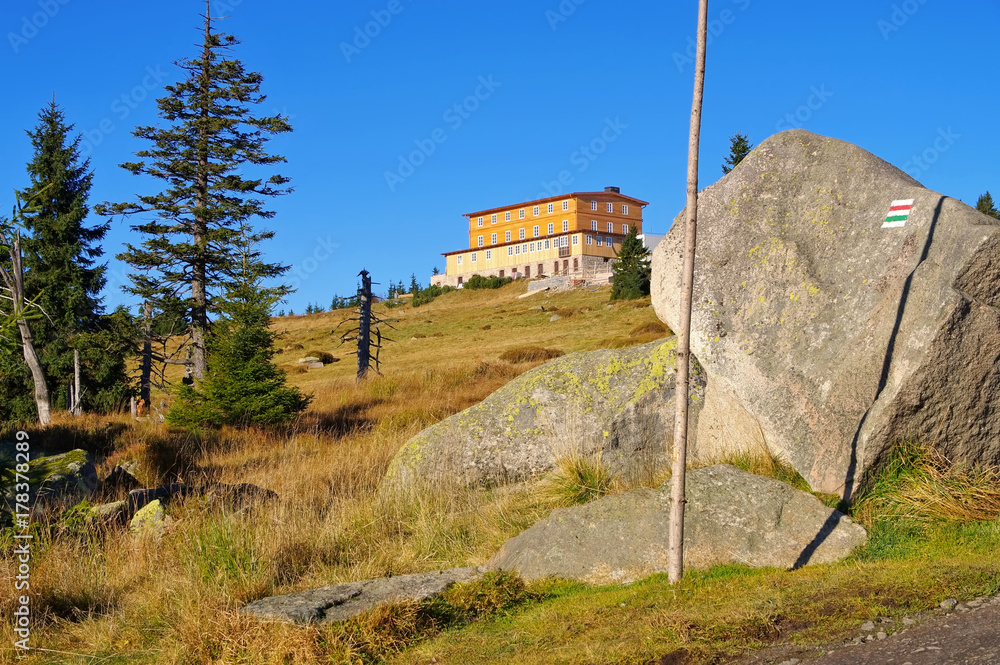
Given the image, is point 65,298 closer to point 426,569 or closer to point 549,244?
point 426,569

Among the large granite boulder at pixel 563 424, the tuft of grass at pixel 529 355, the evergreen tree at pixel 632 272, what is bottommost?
the large granite boulder at pixel 563 424

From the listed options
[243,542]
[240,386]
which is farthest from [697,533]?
[240,386]

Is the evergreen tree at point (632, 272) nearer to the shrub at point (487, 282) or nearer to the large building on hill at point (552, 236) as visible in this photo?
the large building on hill at point (552, 236)

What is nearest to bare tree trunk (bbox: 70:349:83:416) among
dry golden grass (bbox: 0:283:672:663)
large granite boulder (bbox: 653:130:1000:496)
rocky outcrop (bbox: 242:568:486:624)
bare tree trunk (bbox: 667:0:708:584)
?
dry golden grass (bbox: 0:283:672:663)

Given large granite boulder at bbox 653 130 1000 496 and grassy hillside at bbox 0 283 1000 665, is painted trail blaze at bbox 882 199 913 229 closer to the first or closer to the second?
large granite boulder at bbox 653 130 1000 496

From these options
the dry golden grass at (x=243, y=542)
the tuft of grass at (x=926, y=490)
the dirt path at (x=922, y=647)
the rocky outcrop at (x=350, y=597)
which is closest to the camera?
the dirt path at (x=922, y=647)

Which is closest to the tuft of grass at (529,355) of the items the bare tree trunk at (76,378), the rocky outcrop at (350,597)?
the bare tree trunk at (76,378)

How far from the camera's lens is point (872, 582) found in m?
5.44

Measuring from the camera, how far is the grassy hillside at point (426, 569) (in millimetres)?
5074

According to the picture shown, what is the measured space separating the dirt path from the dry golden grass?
2993 millimetres

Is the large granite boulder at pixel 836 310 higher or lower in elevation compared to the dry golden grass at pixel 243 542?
higher

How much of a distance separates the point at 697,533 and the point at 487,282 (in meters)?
76.0

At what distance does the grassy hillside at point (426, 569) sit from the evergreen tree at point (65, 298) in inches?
755

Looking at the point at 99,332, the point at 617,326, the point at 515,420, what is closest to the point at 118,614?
the point at 515,420
